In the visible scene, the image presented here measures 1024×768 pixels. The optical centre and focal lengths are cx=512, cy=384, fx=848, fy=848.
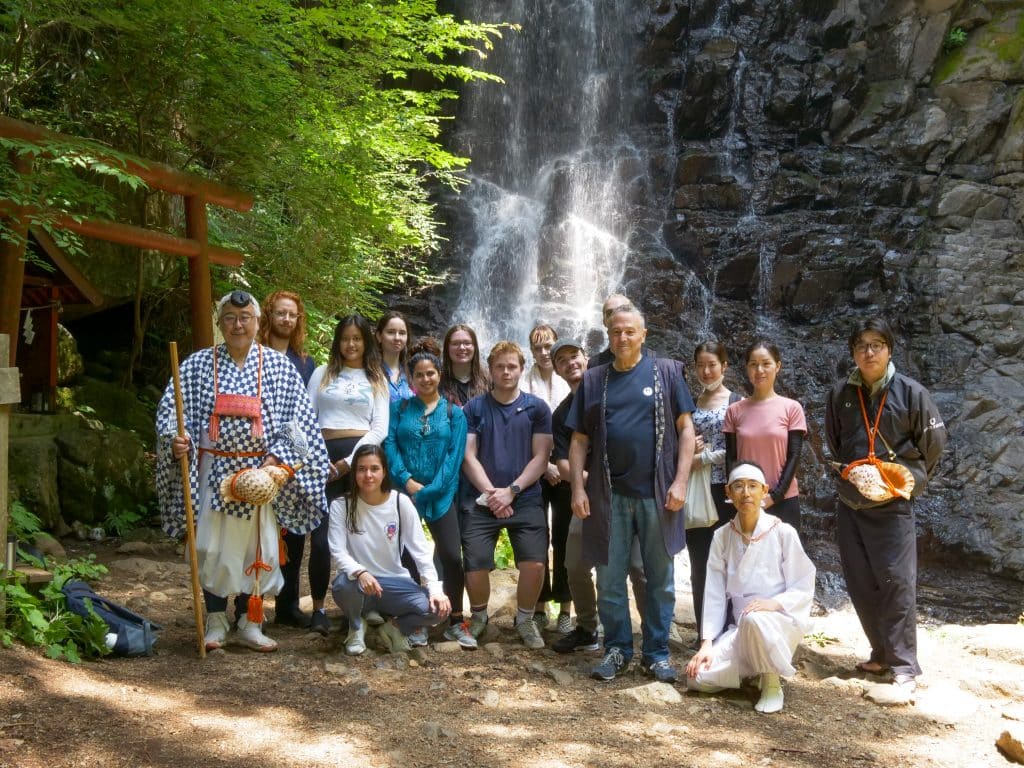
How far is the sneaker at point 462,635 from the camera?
4715mm

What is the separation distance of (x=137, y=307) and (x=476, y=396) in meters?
5.35

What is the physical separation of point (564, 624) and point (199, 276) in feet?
14.2

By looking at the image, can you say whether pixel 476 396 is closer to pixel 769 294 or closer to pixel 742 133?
pixel 769 294

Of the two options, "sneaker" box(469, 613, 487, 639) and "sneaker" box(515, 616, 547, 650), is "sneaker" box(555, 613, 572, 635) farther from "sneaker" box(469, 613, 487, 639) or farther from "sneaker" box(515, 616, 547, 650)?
"sneaker" box(469, 613, 487, 639)

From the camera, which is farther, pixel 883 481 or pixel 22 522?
pixel 22 522

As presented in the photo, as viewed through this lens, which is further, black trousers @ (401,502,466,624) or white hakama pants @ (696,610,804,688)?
black trousers @ (401,502,466,624)

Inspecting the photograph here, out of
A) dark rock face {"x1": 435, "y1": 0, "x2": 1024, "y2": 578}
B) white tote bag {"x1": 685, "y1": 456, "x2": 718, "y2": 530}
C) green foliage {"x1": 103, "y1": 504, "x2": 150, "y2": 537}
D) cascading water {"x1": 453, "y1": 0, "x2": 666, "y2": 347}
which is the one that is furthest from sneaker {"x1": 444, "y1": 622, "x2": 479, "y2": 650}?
cascading water {"x1": 453, "y1": 0, "x2": 666, "y2": 347}

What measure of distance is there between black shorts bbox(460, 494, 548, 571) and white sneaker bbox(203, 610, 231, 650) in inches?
52.1

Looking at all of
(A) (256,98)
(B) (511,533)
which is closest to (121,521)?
(A) (256,98)

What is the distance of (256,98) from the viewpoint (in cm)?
704

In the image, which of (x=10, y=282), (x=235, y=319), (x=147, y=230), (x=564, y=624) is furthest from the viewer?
(x=147, y=230)

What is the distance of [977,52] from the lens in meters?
16.0

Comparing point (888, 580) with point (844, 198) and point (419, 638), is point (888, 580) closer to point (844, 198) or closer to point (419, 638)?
point (419, 638)

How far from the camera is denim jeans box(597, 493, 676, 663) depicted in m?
4.23
